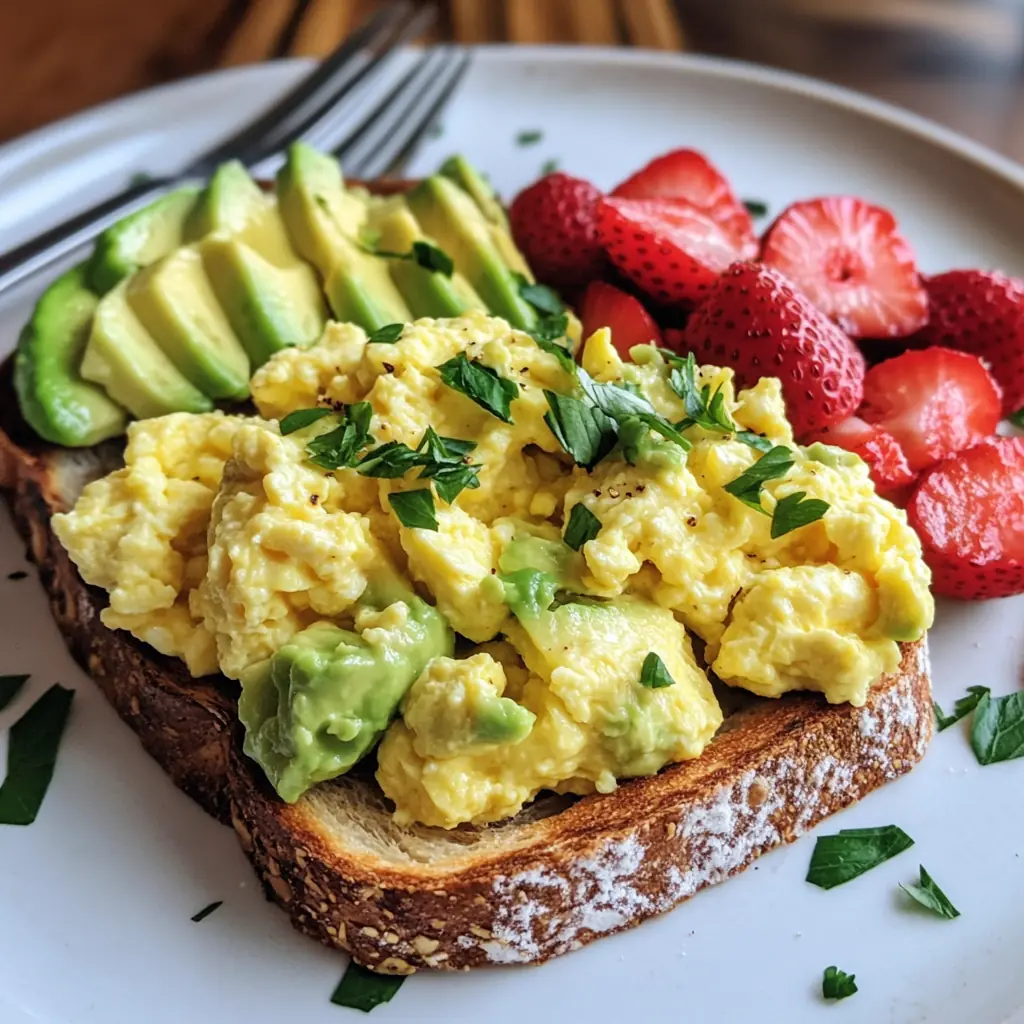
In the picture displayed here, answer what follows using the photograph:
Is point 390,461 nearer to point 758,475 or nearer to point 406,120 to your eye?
point 758,475

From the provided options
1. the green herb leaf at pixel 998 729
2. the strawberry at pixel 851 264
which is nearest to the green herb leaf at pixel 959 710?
the green herb leaf at pixel 998 729

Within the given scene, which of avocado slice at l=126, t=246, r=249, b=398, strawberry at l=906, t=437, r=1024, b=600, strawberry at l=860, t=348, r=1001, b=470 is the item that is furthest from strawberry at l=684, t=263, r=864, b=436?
avocado slice at l=126, t=246, r=249, b=398

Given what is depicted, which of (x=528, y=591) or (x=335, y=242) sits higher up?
(x=335, y=242)

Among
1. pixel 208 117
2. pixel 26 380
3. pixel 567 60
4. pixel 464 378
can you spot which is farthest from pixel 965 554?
pixel 208 117

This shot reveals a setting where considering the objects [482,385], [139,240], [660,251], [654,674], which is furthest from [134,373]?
[654,674]

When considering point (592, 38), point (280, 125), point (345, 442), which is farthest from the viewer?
point (592, 38)

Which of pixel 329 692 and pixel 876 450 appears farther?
pixel 876 450

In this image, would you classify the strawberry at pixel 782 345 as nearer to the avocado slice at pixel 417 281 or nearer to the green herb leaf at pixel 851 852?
the avocado slice at pixel 417 281
